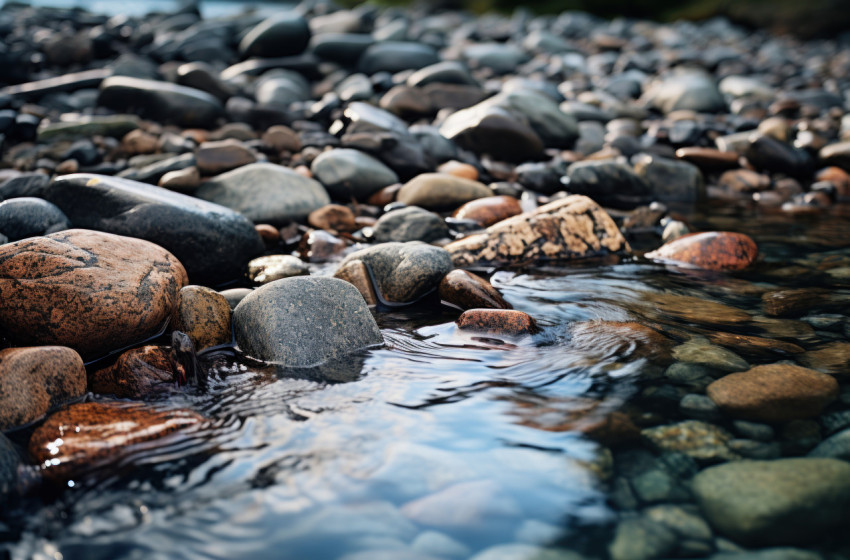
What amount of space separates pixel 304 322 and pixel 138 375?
0.75 m

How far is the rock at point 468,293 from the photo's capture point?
10.9ft

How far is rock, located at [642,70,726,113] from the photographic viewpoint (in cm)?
960

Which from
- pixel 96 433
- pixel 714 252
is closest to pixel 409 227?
pixel 714 252

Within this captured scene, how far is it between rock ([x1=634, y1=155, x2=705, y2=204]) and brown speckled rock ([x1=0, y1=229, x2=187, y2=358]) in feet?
17.6

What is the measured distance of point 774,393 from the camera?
224cm

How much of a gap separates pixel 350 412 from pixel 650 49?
53.1ft

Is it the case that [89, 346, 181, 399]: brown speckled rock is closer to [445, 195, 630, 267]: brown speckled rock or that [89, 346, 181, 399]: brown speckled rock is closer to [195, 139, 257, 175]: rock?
[445, 195, 630, 267]: brown speckled rock

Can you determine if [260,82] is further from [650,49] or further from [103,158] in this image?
[650,49]

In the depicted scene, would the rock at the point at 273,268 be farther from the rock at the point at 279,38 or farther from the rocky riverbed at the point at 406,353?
the rock at the point at 279,38

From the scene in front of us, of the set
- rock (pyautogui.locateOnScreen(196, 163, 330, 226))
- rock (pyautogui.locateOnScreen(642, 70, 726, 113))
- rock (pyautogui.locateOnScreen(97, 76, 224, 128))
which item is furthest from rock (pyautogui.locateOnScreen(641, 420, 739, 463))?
rock (pyautogui.locateOnScreen(642, 70, 726, 113))

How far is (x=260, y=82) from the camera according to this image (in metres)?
9.02

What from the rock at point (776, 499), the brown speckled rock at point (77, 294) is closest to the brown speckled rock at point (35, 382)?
the brown speckled rock at point (77, 294)

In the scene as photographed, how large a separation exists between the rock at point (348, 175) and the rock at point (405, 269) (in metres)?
1.97

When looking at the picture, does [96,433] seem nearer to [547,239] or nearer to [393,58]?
[547,239]
